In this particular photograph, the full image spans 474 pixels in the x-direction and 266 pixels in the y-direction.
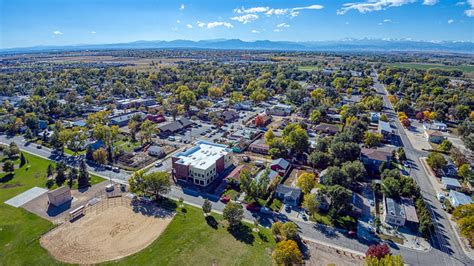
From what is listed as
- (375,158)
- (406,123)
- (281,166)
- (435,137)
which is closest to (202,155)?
(281,166)

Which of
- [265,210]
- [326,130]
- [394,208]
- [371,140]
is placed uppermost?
[371,140]

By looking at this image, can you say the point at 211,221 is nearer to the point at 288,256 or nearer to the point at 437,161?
the point at 288,256

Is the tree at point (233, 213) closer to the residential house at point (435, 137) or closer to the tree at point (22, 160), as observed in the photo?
the tree at point (22, 160)

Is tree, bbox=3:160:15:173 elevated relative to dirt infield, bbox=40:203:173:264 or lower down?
elevated

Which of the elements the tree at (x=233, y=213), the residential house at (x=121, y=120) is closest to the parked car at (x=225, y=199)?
the tree at (x=233, y=213)

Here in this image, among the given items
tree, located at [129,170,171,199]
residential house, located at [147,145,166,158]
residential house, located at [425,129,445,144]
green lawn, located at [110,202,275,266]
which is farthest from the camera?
residential house, located at [425,129,445,144]

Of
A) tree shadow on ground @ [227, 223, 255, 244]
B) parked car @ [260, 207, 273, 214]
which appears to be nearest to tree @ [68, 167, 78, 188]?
tree shadow on ground @ [227, 223, 255, 244]

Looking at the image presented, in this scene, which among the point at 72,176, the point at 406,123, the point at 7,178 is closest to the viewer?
the point at 72,176

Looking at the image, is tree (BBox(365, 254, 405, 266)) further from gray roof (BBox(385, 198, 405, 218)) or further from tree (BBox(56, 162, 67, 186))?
tree (BBox(56, 162, 67, 186))
